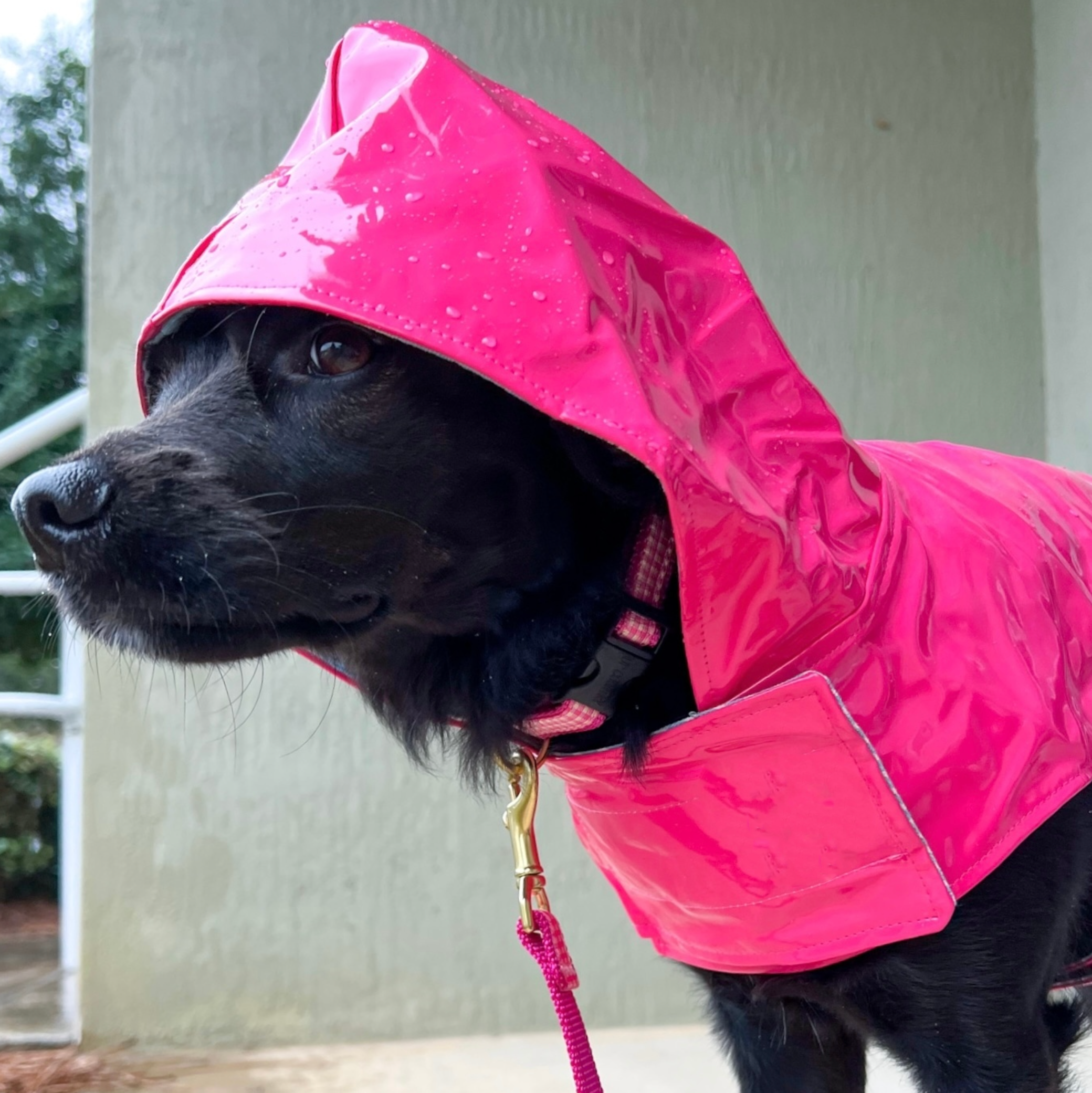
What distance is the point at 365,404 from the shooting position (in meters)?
0.79

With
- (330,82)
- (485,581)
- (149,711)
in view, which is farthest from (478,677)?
(149,711)

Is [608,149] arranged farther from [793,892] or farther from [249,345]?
[793,892]

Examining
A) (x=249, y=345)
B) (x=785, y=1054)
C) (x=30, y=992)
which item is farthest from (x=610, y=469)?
(x=30, y=992)

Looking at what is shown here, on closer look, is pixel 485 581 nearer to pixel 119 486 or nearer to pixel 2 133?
pixel 119 486

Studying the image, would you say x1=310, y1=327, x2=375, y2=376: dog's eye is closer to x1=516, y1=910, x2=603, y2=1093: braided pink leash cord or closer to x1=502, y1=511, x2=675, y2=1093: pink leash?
x1=502, y1=511, x2=675, y2=1093: pink leash

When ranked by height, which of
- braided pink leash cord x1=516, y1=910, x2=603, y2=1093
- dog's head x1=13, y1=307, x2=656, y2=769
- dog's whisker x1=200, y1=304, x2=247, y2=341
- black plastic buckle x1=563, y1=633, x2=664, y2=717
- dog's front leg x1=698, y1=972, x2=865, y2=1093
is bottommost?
dog's front leg x1=698, y1=972, x2=865, y2=1093

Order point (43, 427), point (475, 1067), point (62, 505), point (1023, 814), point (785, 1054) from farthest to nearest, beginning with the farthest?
point (43, 427)
point (475, 1067)
point (785, 1054)
point (1023, 814)
point (62, 505)

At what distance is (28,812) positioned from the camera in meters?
1.85

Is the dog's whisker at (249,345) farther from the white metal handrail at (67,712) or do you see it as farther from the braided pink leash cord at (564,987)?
the white metal handrail at (67,712)

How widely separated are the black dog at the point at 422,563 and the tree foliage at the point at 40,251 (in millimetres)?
1089

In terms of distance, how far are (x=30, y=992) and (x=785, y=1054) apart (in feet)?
4.45

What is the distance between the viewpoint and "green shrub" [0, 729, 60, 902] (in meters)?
1.83

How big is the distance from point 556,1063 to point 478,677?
1.05m

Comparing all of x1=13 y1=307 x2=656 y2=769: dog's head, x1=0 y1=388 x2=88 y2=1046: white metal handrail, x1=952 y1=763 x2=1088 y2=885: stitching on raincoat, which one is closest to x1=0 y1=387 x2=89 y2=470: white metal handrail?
x1=0 y1=388 x2=88 y2=1046: white metal handrail
